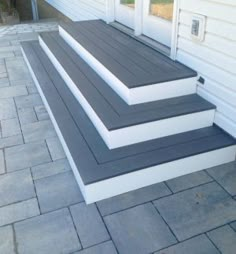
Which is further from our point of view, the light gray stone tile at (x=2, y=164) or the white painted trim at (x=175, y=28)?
the white painted trim at (x=175, y=28)

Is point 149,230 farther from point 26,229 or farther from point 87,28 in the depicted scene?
point 87,28

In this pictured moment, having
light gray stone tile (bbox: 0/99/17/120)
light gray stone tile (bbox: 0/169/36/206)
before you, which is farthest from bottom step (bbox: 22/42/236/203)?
light gray stone tile (bbox: 0/99/17/120)

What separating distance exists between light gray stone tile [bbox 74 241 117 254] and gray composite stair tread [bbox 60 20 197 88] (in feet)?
3.69

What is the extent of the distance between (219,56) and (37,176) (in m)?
1.52

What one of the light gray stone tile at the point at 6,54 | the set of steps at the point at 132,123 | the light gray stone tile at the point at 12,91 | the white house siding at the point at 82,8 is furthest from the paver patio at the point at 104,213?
the white house siding at the point at 82,8

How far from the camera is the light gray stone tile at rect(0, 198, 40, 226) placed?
6.15 feet

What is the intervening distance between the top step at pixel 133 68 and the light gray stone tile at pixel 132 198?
26.4 inches

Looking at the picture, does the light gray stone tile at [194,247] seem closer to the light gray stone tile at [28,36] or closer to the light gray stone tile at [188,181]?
the light gray stone tile at [188,181]

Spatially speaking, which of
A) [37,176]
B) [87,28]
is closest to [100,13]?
[87,28]

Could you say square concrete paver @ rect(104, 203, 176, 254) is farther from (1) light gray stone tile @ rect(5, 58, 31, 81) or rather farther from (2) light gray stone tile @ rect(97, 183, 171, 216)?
(1) light gray stone tile @ rect(5, 58, 31, 81)

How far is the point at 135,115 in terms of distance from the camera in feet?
7.39

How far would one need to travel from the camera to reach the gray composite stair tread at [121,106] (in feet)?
7.23

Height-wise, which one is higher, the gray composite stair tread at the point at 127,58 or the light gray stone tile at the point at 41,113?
the gray composite stair tread at the point at 127,58

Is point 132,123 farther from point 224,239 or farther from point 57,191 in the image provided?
point 224,239
